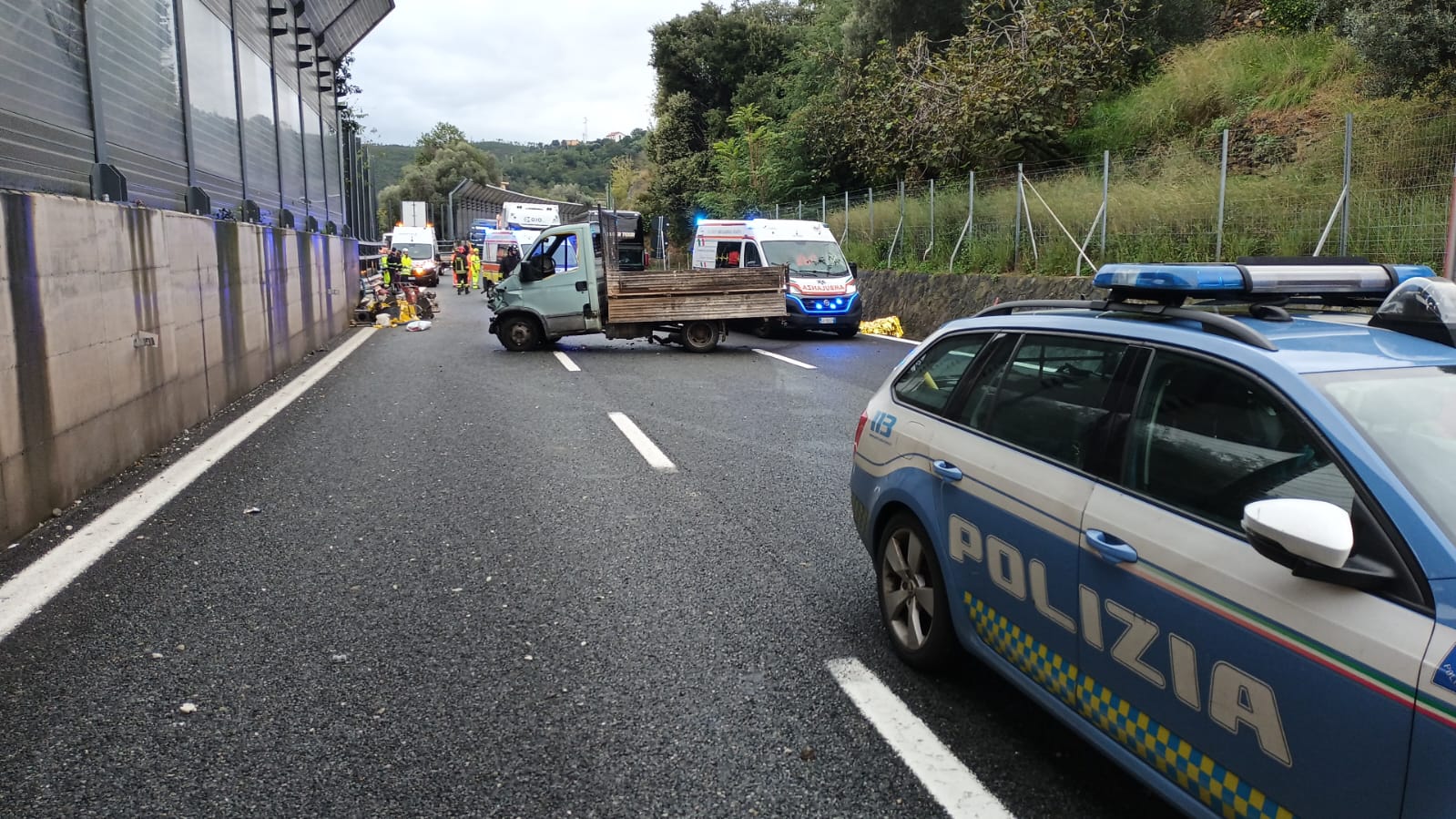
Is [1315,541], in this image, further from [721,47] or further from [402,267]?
[721,47]

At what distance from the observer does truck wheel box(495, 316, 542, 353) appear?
16844 mm

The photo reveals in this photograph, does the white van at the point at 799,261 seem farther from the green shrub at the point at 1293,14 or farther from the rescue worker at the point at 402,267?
the green shrub at the point at 1293,14

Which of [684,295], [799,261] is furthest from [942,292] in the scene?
[684,295]

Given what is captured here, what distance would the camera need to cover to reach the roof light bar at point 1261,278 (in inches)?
120

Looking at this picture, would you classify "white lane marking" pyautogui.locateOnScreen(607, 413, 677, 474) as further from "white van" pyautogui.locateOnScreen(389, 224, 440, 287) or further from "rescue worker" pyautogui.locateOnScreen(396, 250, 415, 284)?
"white van" pyautogui.locateOnScreen(389, 224, 440, 287)

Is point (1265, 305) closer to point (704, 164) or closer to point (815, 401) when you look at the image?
point (815, 401)

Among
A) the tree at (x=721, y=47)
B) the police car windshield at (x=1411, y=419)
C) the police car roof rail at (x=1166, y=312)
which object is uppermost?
the tree at (x=721, y=47)

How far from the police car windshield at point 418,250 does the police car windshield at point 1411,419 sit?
42.5m

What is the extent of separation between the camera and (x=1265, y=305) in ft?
10.4

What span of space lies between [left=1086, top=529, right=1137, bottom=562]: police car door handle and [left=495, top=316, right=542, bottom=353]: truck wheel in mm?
14762

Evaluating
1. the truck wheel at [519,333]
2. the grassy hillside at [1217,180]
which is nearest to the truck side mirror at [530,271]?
the truck wheel at [519,333]

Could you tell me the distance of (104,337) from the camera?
6918mm

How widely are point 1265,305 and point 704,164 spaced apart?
4930 centimetres

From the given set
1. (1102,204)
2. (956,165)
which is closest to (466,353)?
(1102,204)
